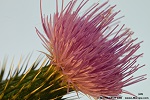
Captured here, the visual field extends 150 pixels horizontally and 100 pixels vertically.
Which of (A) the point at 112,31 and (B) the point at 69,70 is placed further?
(A) the point at 112,31

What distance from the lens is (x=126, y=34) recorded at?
2846 millimetres

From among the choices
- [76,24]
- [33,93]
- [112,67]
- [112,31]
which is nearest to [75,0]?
[76,24]

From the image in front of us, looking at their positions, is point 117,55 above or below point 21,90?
above

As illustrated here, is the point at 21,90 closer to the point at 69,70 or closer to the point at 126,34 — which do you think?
the point at 69,70

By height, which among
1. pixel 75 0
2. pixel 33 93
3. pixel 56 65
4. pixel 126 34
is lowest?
pixel 33 93

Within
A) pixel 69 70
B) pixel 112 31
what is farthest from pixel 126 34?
pixel 69 70

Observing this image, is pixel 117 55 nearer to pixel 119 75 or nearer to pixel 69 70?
pixel 119 75

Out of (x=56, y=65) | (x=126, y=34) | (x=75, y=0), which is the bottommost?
(x=56, y=65)

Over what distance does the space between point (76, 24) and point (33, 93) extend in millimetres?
550

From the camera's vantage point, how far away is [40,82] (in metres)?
2.62

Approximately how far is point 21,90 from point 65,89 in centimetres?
29

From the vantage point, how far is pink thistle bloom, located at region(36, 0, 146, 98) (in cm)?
256

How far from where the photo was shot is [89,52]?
260 cm

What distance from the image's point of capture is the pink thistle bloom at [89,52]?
8.39ft
